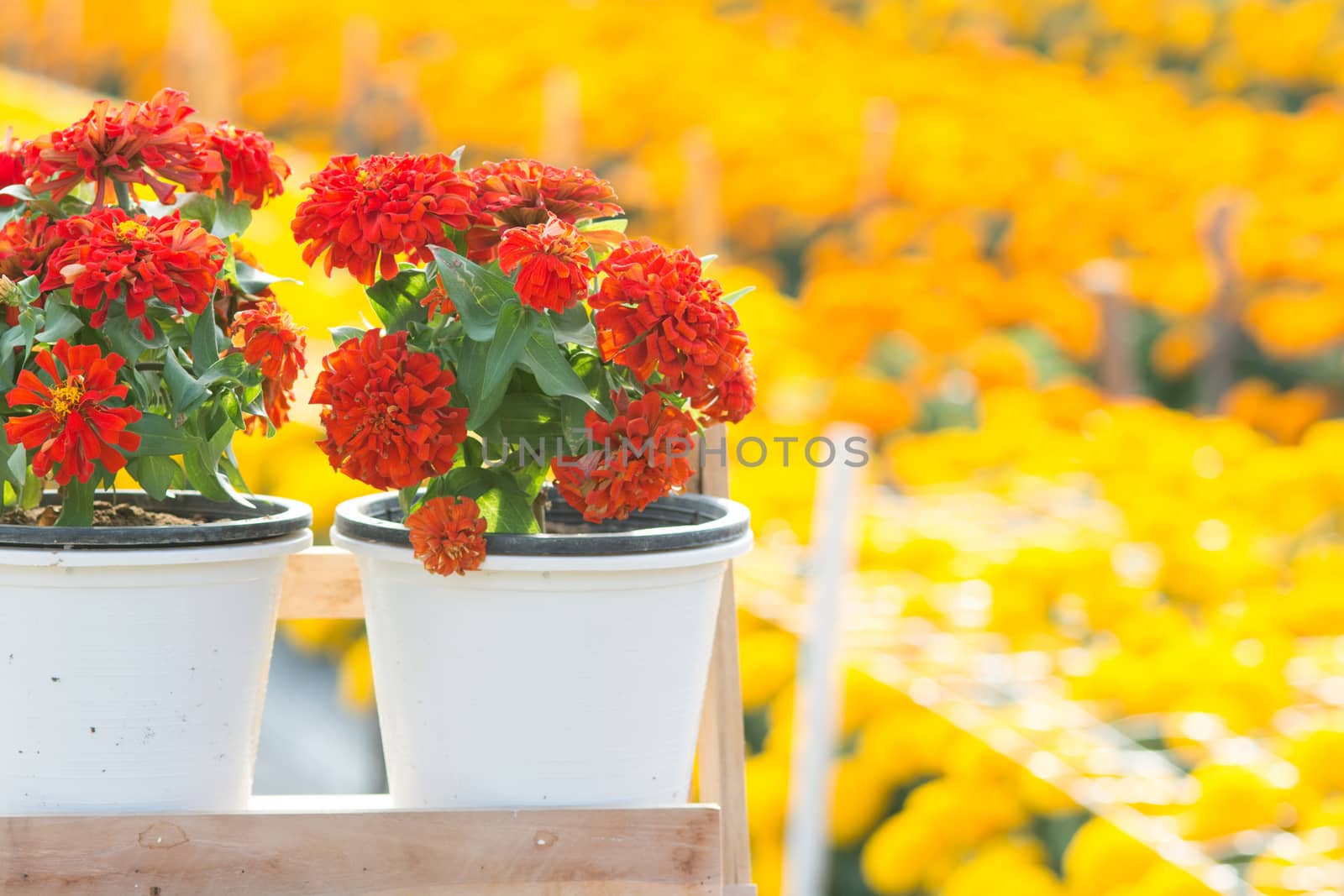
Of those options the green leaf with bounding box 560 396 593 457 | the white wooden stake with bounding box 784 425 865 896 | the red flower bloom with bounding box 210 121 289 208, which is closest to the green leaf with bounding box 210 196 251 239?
the red flower bloom with bounding box 210 121 289 208

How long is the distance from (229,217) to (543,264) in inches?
8.8

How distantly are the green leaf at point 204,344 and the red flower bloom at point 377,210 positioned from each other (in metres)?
0.07

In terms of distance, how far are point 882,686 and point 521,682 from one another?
1063 millimetres

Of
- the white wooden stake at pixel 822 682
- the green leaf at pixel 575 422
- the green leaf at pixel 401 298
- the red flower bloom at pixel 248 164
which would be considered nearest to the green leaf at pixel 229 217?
the red flower bloom at pixel 248 164

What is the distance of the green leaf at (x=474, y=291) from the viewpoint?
0.73m

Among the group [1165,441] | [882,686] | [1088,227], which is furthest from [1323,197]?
[882,686]

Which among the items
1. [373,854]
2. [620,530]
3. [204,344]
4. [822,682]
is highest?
[204,344]

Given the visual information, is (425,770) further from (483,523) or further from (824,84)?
(824,84)

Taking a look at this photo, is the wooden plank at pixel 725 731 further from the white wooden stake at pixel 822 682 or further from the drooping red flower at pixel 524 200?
the white wooden stake at pixel 822 682

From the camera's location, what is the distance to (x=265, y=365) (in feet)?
2.45

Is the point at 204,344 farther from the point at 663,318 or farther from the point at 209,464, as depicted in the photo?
the point at 663,318

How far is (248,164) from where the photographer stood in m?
0.83

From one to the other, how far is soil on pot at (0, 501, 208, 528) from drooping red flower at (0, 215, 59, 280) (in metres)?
0.13

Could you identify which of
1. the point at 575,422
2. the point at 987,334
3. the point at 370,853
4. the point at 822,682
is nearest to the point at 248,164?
the point at 575,422
